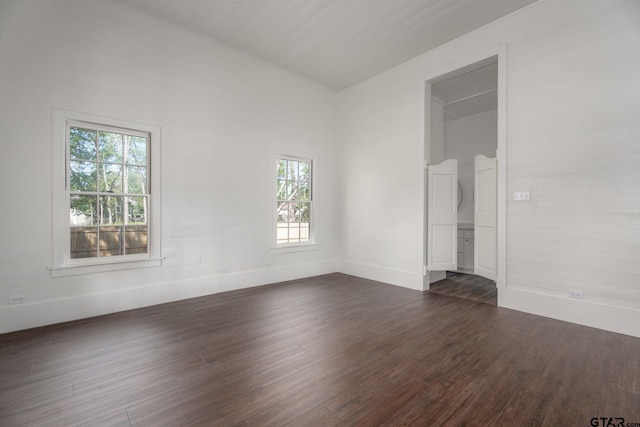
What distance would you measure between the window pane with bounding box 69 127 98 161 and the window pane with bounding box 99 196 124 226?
52cm

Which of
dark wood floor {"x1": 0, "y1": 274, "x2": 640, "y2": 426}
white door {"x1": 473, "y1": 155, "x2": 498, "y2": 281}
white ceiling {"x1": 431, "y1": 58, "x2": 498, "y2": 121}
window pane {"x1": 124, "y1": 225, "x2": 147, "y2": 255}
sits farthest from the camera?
white ceiling {"x1": 431, "y1": 58, "x2": 498, "y2": 121}

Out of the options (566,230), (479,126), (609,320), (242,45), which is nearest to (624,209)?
(566,230)

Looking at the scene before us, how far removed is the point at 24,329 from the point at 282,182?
12.5ft

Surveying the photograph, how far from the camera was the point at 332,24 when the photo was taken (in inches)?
155

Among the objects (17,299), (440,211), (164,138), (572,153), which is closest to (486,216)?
(440,211)

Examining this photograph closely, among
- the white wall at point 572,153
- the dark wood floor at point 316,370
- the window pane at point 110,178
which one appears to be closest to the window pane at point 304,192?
the dark wood floor at point 316,370

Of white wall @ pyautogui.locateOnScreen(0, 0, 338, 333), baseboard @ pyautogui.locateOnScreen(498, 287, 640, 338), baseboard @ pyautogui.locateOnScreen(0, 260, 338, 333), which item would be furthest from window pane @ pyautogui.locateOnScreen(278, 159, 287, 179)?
baseboard @ pyautogui.locateOnScreen(498, 287, 640, 338)

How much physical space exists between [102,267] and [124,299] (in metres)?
0.48

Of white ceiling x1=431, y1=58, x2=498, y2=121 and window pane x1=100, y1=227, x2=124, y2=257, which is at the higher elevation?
white ceiling x1=431, y1=58, x2=498, y2=121

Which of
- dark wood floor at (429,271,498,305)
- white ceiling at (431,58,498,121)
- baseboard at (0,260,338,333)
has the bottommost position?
dark wood floor at (429,271,498,305)

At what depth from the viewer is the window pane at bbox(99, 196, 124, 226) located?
3551 mm

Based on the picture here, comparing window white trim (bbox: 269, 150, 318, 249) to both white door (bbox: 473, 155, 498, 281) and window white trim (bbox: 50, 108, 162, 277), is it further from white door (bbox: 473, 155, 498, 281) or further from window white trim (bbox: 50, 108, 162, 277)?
white door (bbox: 473, 155, 498, 281)

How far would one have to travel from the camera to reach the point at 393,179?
5.14 metres

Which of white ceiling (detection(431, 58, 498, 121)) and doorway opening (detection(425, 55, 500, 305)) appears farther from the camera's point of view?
white ceiling (detection(431, 58, 498, 121))
